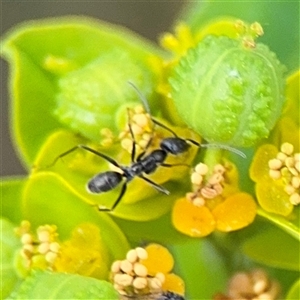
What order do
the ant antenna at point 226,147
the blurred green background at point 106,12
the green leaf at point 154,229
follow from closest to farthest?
the ant antenna at point 226,147
the green leaf at point 154,229
the blurred green background at point 106,12

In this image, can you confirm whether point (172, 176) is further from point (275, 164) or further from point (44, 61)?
point (44, 61)

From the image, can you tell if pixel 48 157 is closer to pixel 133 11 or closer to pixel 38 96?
pixel 38 96

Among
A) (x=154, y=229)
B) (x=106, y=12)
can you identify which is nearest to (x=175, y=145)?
(x=154, y=229)

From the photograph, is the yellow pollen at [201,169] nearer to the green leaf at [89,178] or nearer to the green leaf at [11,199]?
the green leaf at [89,178]

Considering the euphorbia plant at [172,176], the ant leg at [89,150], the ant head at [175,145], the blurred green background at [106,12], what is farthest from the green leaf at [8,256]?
the blurred green background at [106,12]

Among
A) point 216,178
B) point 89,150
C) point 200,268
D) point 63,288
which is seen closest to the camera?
point 63,288

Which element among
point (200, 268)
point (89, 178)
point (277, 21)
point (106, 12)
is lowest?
point (106, 12)
